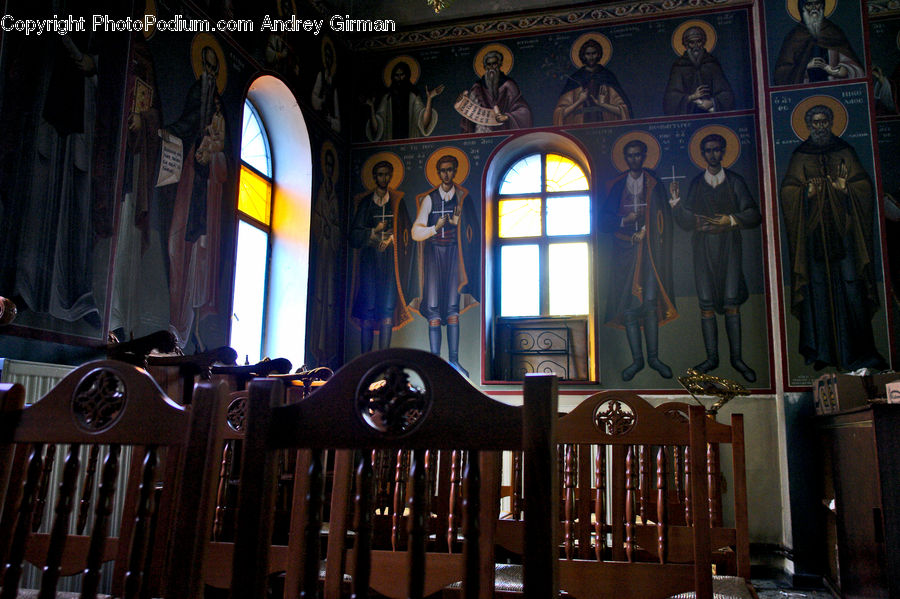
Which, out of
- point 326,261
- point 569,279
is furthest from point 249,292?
point 569,279

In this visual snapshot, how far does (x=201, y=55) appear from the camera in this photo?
532 cm

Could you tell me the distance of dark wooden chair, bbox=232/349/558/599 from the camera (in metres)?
0.98

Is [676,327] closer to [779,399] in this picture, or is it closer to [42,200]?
[779,399]

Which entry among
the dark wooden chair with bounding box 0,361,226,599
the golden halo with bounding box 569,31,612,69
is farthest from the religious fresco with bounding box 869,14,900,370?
the dark wooden chair with bounding box 0,361,226,599

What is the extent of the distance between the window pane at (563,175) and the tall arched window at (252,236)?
3.05m

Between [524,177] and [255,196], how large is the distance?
298 cm

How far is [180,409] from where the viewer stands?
1127mm

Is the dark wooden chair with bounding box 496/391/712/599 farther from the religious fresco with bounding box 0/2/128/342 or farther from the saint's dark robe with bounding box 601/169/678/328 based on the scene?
Result: the saint's dark robe with bounding box 601/169/678/328

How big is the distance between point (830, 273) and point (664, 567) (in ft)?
16.8

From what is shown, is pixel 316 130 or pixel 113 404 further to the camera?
pixel 316 130

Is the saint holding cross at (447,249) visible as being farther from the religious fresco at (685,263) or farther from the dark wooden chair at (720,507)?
the dark wooden chair at (720,507)

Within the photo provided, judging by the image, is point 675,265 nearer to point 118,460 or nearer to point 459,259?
point 459,259

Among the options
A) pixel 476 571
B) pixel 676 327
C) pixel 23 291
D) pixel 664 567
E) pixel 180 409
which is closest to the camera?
pixel 476 571

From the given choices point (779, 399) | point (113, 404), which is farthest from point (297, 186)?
point (113, 404)
